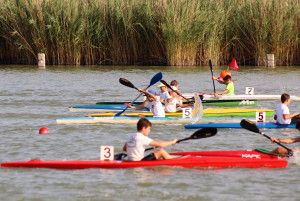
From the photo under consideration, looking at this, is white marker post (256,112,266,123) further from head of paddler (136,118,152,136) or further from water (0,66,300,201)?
head of paddler (136,118,152,136)

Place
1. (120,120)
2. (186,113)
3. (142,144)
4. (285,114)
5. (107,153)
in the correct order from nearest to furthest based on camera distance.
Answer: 1. (142,144)
2. (107,153)
3. (285,114)
4. (186,113)
5. (120,120)

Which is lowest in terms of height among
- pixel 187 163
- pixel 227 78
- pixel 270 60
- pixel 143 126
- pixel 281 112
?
pixel 187 163

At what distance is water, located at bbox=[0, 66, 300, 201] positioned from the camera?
1316 centimetres

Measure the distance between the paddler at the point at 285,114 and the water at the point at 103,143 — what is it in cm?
58

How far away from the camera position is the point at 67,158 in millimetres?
15922

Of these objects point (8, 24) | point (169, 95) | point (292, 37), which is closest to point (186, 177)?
point (169, 95)

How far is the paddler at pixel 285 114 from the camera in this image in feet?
59.5

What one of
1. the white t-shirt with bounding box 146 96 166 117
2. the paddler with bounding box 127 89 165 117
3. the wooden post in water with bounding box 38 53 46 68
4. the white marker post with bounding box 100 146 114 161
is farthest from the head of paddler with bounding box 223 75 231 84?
the wooden post in water with bounding box 38 53 46 68

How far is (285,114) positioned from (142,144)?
4.93 m

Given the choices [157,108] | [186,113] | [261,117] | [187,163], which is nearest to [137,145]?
[187,163]

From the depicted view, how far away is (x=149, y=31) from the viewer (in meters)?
35.3

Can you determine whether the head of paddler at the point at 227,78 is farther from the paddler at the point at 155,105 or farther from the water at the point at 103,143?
the paddler at the point at 155,105

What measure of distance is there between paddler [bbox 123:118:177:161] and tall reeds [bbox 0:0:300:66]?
64.4 feet

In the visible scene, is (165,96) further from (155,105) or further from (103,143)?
(103,143)
